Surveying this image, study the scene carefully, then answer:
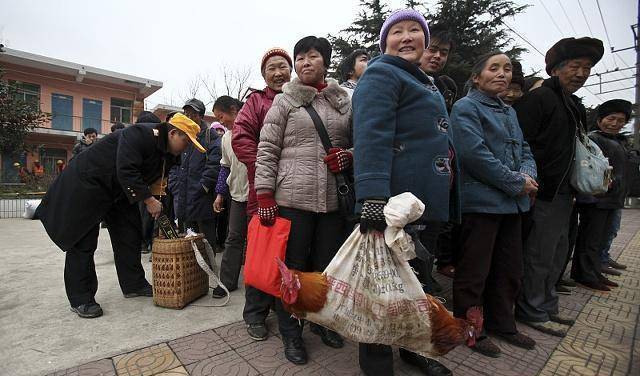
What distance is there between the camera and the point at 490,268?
8.94 ft

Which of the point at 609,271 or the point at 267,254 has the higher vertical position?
the point at 267,254

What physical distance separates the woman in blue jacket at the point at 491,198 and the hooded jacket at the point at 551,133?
0.90ft

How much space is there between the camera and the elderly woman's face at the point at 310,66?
242cm

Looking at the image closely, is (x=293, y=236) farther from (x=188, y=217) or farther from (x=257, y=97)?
(x=188, y=217)

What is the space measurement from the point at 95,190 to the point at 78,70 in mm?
21093

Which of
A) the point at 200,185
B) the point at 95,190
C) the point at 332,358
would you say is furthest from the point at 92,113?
the point at 332,358

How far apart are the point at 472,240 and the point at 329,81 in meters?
1.52

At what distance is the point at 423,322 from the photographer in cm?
175

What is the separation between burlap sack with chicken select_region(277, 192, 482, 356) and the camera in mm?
1717

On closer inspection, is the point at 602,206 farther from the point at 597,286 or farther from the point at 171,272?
the point at 171,272

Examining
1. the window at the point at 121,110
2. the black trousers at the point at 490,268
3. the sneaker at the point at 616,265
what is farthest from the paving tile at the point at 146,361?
the window at the point at 121,110

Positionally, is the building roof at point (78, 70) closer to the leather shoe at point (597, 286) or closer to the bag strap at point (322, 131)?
the bag strap at point (322, 131)

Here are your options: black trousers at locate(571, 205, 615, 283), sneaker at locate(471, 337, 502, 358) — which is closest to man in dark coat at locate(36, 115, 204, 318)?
sneaker at locate(471, 337, 502, 358)

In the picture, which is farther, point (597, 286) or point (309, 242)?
point (597, 286)
